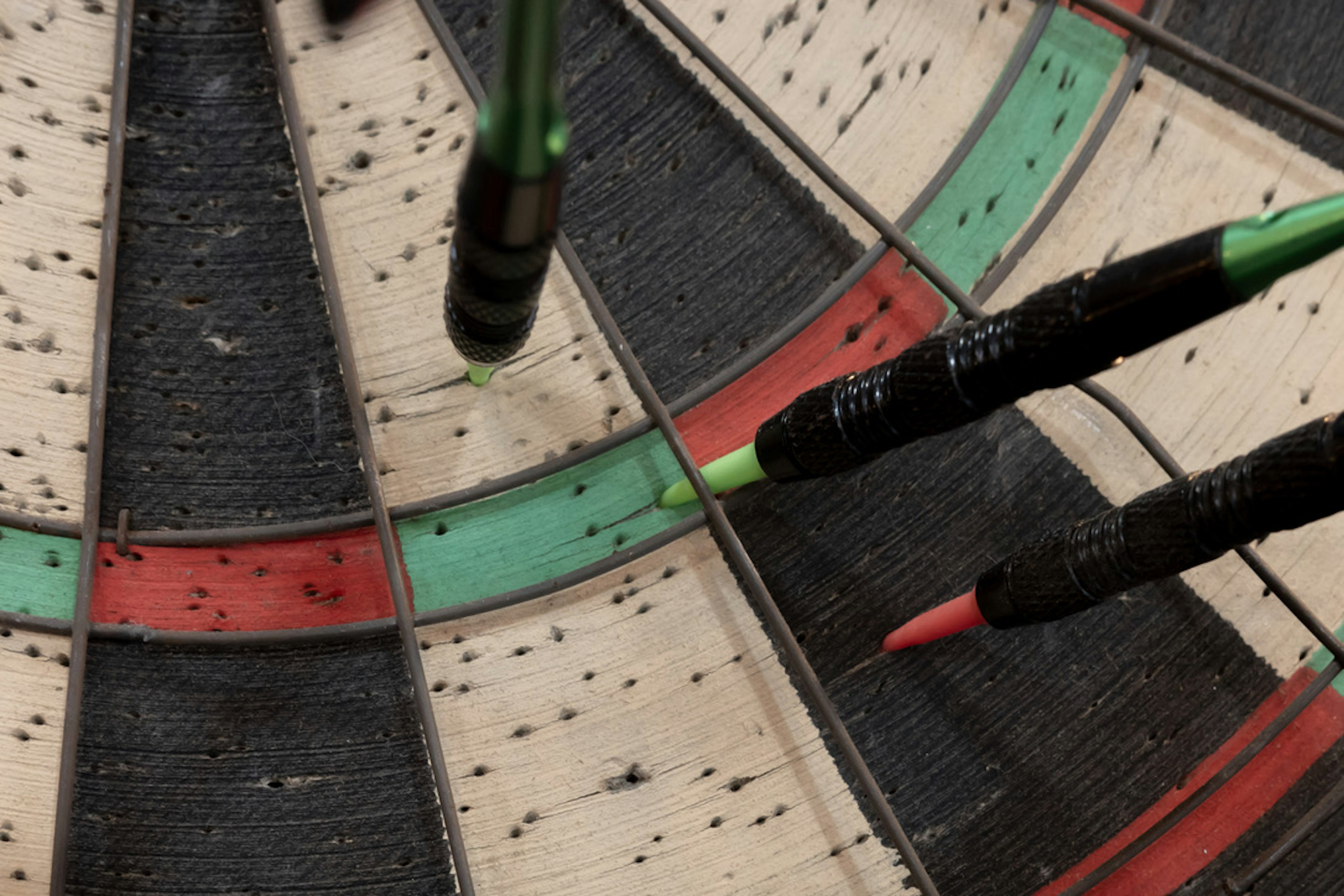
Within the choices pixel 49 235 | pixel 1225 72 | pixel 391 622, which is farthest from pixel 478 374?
pixel 1225 72

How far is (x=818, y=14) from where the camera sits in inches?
72.2

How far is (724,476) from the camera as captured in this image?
1.69m

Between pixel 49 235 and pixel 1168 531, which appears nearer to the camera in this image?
pixel 1168 531

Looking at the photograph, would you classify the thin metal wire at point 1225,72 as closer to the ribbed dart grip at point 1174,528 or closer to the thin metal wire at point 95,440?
the ribbed dart grip at point 1174,528

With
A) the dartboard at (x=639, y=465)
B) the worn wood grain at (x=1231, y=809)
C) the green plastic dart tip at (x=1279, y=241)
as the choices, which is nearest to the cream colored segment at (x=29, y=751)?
the dartboard at (x=639, y=465)

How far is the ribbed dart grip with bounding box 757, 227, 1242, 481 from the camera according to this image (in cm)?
93

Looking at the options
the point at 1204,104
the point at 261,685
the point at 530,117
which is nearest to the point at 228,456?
the point at 261,685

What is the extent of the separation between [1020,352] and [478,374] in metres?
0.97

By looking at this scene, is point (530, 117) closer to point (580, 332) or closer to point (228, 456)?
point (580, 332)

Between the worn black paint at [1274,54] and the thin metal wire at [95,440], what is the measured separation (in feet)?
5.83

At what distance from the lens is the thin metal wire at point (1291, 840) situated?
1697mm

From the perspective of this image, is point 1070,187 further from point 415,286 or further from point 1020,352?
point 415,286

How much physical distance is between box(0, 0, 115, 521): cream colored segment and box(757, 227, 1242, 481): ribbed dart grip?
1.23 metres

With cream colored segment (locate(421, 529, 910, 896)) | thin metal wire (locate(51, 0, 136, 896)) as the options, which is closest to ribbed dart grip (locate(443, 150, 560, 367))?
cream colored segment (locate(421, 529, 910, 896))
